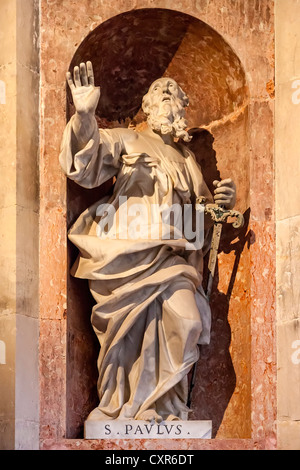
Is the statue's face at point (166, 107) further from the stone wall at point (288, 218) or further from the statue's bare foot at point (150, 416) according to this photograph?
the statue's bare foot at point (150, 416)

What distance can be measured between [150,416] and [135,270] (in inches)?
37.1

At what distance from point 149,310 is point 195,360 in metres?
0.44

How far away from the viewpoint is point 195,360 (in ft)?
32.3

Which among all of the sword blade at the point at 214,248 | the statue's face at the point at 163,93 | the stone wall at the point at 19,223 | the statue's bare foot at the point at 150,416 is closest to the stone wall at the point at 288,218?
the sword blade at the point at 214,248

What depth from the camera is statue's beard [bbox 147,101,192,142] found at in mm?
10227

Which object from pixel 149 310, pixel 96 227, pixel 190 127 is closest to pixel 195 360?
pixel 149 310

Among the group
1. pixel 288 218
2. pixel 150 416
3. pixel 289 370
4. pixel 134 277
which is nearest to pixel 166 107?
pixel 288 218

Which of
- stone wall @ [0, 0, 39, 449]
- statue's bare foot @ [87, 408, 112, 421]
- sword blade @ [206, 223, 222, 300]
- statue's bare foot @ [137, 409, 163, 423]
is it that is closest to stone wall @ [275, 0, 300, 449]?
sword blade @ [206, 223, 222, 300]

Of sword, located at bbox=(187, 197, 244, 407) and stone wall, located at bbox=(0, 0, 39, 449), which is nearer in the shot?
stone wall, located at bbox=(0, 0, 39, 449)

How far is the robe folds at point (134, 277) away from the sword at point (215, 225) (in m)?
0.15

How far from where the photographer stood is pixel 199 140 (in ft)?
35.4

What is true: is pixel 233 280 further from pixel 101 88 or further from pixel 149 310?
pixel 101 88

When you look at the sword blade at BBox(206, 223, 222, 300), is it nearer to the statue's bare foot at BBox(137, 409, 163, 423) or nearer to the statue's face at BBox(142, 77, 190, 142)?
the statue's face at BBox(142, 77, 190, 142)

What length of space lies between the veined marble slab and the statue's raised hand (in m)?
1.98
